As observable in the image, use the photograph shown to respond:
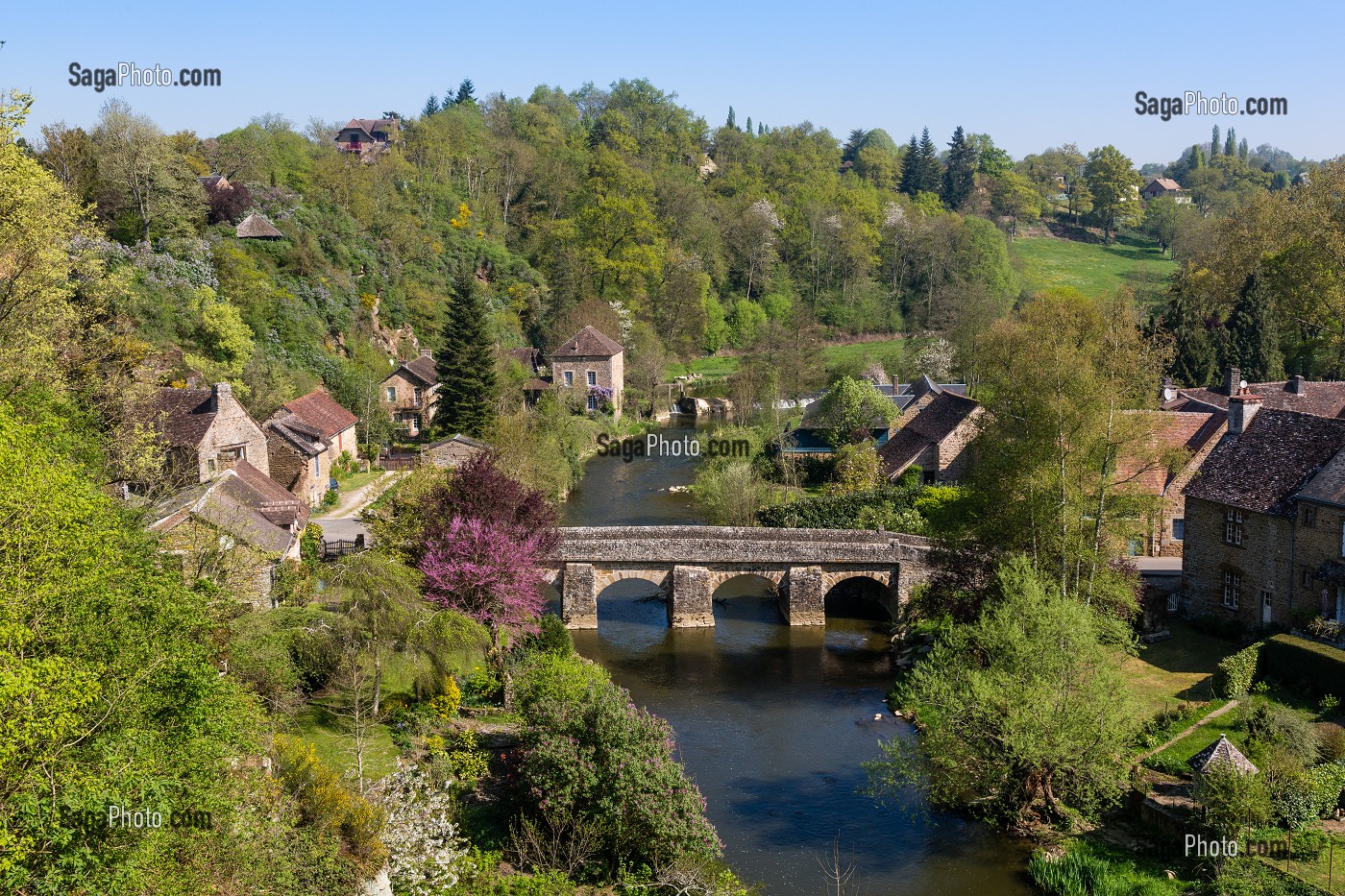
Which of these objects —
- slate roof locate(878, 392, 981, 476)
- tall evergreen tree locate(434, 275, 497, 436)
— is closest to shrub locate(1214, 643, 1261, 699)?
slate roof locate(878, 392, 981, 476)

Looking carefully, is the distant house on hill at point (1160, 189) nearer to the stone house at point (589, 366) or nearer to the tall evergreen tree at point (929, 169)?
the tall evergreen tree at point (929, 169)

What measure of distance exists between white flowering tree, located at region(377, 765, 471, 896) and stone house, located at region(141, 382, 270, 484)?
20273mm

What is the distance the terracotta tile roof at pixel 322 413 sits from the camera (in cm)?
5025

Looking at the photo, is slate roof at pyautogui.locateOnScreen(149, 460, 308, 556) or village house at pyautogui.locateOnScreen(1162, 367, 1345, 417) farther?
village house at pyautogui.locateOnScreen(1162, 367, 1345, 417)

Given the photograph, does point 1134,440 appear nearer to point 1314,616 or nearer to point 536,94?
point 1314,616

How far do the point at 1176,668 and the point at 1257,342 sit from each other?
35890 mm

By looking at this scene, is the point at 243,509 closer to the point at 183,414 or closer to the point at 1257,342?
the point at 183,414

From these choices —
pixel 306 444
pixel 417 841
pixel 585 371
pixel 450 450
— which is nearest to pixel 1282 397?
pixel 450 450

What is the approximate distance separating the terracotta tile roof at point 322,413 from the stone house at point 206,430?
648 centimetres

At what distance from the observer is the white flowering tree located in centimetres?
1961

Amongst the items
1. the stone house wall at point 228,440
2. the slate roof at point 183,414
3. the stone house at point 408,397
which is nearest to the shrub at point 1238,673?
the stone house wall at point 228,440

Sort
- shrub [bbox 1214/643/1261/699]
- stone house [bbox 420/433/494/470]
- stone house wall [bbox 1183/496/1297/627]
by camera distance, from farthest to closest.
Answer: stone house [bbox 420/433/494/470] < stone house wall [bbox 1183/496/1297/627] < shrub [bbox 1214/643/1261/699]

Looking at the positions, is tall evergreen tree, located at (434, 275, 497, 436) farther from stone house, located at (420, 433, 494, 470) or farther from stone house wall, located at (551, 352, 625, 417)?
stone house wall, located at (551, 352, 625, 417)

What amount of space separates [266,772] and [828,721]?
1674 centimetres
